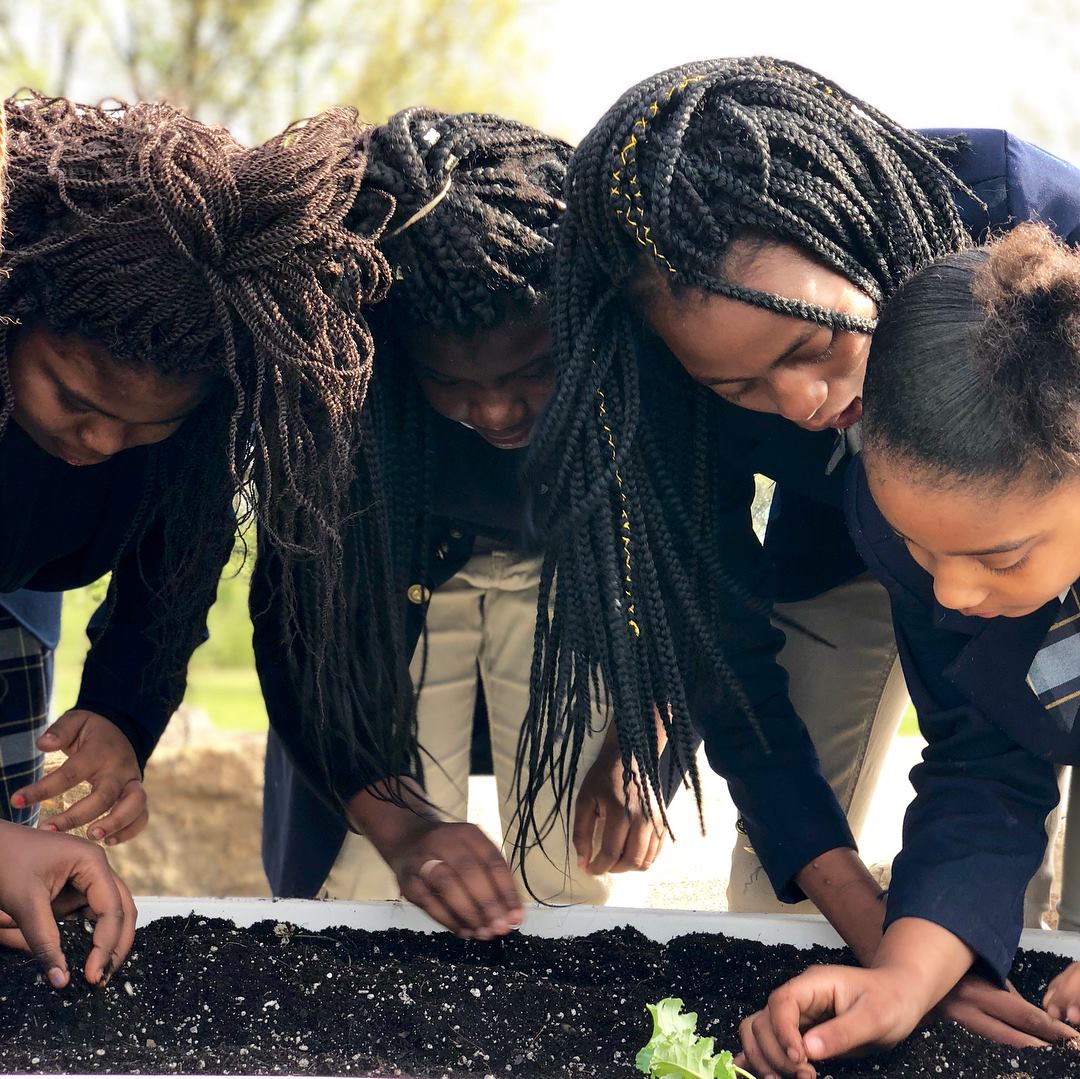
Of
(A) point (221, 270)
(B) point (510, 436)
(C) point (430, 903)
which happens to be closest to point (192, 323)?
(A) point (221, 270)

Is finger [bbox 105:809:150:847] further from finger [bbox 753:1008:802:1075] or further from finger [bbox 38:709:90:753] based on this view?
finger [bbox 753:1008:802:1075]

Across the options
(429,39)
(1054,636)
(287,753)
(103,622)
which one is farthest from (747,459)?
(429,39)

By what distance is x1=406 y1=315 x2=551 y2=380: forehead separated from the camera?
69.2 inches

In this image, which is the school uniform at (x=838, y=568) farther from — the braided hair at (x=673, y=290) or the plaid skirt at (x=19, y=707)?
the plaid skirt at (x=19, y=707)

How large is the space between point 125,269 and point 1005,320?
95 centimetres

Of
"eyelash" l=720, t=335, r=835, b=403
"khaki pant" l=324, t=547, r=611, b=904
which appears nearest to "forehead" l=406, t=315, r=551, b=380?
"eyelash" l=720, t=335, r=835, b=403

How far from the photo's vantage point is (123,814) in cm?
190

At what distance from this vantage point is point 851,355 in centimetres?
160

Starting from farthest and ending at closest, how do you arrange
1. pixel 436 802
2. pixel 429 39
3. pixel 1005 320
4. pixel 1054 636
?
1. pixel 429 39
2. pixel 436 802
3. pixel 1054 636
4. pixel 1005 320

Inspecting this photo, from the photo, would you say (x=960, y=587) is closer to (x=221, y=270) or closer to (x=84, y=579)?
(x=221, y=270)

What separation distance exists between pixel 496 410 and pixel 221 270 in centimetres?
39

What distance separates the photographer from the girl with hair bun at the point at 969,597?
1342mm

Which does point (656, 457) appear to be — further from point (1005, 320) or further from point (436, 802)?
point (436, 802)

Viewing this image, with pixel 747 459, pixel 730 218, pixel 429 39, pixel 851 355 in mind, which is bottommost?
pixel 429 39
